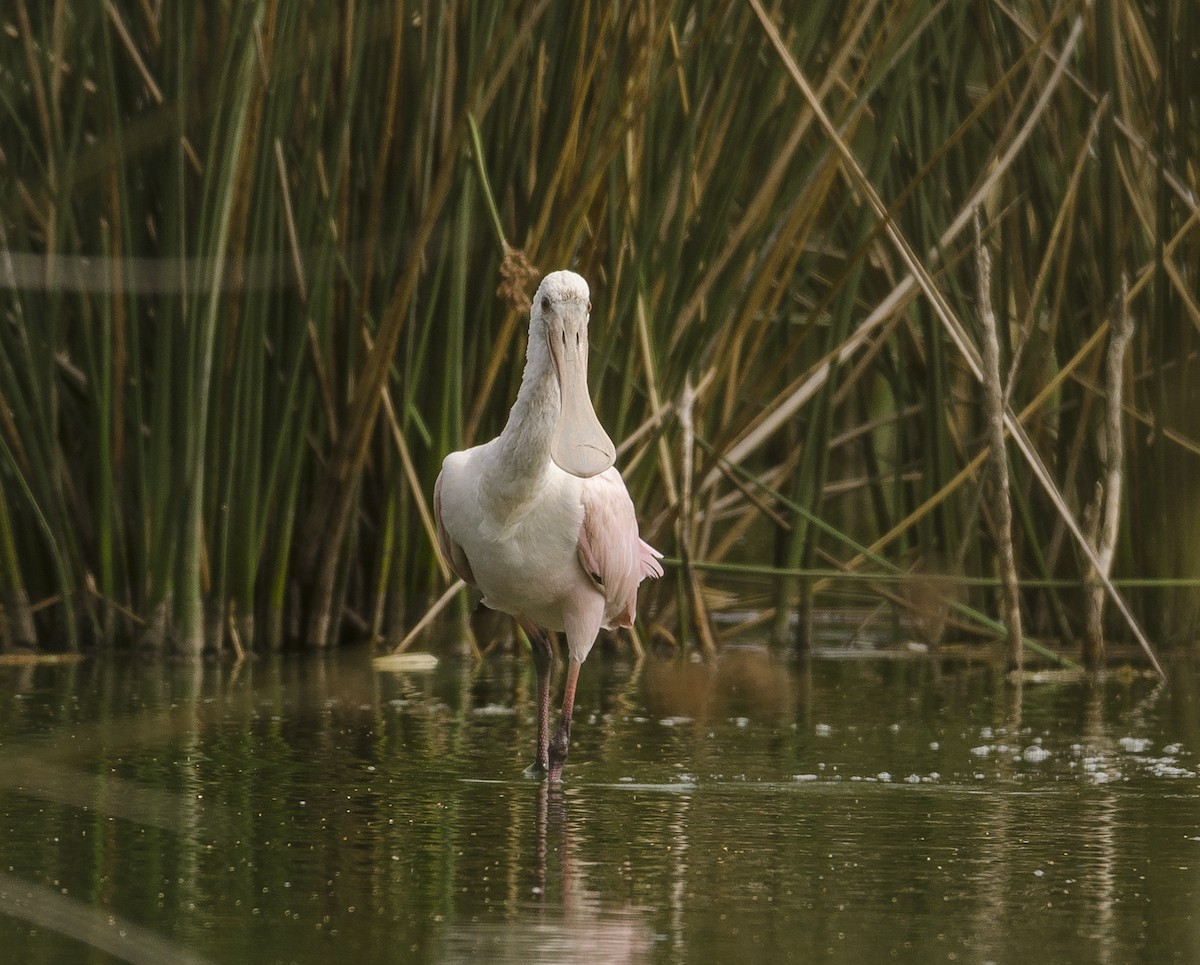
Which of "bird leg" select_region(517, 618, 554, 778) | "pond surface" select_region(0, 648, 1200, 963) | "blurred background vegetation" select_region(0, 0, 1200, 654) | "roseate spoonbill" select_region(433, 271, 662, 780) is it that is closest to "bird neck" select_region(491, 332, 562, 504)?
"roseate spoonbill" select_region(433, 271, 662, 780)

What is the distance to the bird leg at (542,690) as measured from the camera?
5605mm

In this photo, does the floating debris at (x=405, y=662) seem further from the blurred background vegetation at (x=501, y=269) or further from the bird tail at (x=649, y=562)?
the bird tail at (x=649, y=562)

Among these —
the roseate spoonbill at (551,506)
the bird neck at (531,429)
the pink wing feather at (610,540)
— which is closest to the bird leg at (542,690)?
the roseate spoonbill at (551,506)

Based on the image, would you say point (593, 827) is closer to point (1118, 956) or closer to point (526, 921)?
point (526, 921)

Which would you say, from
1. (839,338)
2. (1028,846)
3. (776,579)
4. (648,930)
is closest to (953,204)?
(839,338)

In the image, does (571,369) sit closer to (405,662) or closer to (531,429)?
(531,429)

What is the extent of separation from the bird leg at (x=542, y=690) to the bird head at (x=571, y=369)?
64 centimetres

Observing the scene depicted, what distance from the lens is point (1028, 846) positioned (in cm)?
468

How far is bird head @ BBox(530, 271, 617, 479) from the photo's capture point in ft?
18.0

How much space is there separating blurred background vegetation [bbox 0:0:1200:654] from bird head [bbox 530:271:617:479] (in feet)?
3.35

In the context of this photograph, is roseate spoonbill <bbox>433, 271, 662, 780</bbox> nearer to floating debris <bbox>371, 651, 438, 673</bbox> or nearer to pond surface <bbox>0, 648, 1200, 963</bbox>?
pond surface <bbox>0, 648, 1200, 963</bbox>

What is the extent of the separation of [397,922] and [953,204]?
5083mm

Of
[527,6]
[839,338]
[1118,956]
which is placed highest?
[527,6]

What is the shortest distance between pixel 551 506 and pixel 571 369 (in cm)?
41
